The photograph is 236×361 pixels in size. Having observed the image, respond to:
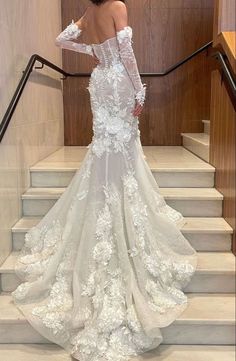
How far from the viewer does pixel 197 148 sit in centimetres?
399

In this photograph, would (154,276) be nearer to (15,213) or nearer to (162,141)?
(15,213)

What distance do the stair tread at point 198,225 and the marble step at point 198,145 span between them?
2.45 feet

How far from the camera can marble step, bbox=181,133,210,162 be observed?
3630 mm

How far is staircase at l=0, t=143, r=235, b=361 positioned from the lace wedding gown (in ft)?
0.29

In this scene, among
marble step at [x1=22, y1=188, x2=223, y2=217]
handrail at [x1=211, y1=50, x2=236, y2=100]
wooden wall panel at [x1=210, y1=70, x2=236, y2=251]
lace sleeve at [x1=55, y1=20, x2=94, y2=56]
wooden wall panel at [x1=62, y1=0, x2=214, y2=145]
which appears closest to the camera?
handrail at [x1=211, y1=50, x2=236, y2=100]

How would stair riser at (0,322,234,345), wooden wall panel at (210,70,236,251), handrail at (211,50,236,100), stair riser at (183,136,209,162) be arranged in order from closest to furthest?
1. stair riser at (0,322,234,345)
2. handrail at (211,50,236,100)
3. wooden wall panel at (210,70,236,251)
4. stair riser at (183,136,209,162)

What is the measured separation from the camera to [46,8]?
13.0ft

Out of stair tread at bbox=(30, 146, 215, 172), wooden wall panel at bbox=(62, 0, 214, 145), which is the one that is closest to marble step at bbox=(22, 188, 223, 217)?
stair tread at bbox=(30, 146, 215, 172)

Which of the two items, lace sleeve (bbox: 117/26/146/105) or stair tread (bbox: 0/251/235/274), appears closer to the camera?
lace sleeve (bbox: 117/26/146/105)

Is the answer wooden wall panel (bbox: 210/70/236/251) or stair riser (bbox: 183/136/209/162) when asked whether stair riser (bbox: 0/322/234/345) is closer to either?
wooden wall panel (bbox: 210/70/236/251)

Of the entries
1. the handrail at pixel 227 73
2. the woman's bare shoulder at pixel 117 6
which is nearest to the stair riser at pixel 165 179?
the handrail at pixel 227 73

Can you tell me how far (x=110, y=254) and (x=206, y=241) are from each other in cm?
70

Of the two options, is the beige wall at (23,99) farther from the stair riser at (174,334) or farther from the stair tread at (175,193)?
the stair riser at (174,334)

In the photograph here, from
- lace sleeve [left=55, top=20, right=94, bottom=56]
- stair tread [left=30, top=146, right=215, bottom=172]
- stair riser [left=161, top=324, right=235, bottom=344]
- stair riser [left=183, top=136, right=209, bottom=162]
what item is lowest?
stair riser [left=161, top=324, right=235, bottom=344]
